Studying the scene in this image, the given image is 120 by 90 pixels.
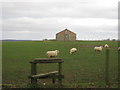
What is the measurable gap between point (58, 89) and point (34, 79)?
101 cm

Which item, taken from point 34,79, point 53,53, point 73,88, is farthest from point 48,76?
point 53,53

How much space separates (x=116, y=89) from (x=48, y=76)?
2.38 meters

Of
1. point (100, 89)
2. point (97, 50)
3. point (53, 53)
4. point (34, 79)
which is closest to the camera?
point (100, 89)

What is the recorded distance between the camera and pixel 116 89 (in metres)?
8.41

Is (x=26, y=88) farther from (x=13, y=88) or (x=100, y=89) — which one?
(x=100, y=89)

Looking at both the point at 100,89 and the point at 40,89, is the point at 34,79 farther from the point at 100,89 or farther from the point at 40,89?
the point at 100,89

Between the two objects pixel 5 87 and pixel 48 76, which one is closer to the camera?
pixel 5 87

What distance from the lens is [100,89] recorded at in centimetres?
821

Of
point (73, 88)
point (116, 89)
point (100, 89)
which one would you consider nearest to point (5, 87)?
point (73, 88)

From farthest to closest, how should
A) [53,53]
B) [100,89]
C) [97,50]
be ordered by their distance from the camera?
[97,50]
[53,53]
[100,89]

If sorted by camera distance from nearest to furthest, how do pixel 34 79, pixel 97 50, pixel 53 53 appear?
pixel 34 79 → pixel 53 53 → pixel 97 50

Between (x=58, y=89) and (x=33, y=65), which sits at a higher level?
(x=33, y=65)

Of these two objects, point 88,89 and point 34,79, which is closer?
point 88,89

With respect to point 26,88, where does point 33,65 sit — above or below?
above
